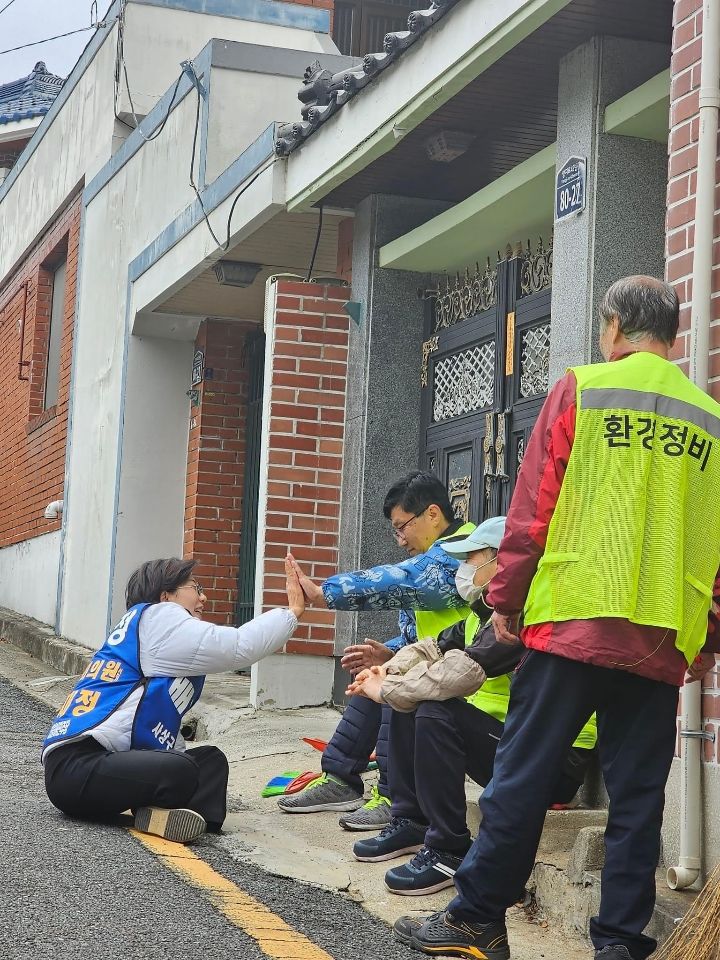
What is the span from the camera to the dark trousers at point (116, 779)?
5.59 m

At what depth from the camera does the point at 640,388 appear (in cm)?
386

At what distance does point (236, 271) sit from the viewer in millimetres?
10055

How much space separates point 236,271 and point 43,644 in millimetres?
4847

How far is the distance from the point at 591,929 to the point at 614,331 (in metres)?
1.60

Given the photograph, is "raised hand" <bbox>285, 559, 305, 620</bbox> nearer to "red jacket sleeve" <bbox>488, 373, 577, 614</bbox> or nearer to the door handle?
the door handle

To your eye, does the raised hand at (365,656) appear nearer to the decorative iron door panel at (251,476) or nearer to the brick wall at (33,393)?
the decorative iron door panel at (251,476)

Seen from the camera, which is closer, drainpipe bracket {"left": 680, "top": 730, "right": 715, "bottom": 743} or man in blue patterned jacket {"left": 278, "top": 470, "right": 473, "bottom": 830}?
drainpipe bracket {"left": 680, "top": 730, "right": 715, "bottom": 743}

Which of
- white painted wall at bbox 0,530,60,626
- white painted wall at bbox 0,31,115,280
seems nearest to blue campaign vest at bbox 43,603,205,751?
white painted wall at bbox 0,31,115,280

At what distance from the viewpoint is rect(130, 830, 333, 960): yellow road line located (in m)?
4.06

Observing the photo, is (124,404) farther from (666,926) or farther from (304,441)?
(666,926)

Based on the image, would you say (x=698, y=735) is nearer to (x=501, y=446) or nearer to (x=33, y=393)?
(x=501, y=446)

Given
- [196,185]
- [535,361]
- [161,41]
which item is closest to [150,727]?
[535,361]

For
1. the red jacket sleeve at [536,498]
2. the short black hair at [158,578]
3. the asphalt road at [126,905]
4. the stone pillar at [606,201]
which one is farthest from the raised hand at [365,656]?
the red jacket sleeve at [536,498]

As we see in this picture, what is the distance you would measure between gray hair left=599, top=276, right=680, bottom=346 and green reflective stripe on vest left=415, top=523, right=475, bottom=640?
1.77 meters
